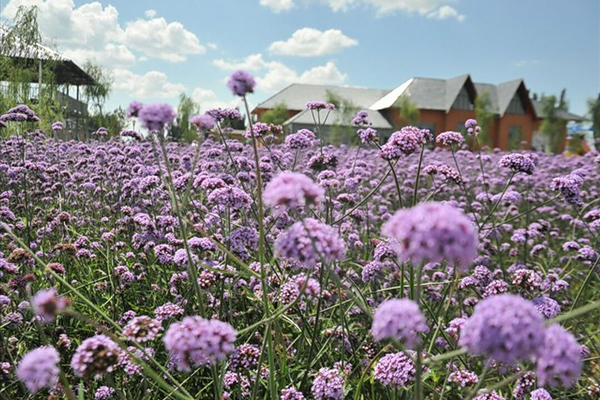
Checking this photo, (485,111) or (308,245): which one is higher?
(485,111)

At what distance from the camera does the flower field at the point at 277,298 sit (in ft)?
3.82

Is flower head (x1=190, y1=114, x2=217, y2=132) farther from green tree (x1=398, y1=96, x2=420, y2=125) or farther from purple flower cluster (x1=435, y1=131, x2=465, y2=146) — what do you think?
green tree (x1=398, y1=96, x2=420, y2=125)

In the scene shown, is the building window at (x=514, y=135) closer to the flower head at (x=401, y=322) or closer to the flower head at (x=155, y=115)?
the flower head at (x=155, y=115)

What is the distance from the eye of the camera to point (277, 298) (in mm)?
2625

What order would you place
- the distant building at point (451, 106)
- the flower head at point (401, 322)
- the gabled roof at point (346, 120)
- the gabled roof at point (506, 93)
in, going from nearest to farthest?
the flower head at point (401, 322), the gabled roof at point (346, 120), the distant building at point (451, 106), the gabled roof at point (506, 93)

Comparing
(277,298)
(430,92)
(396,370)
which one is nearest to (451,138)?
(277,298)

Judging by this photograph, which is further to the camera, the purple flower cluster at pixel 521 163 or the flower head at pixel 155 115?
the purple flower cluster at pixel 521 163

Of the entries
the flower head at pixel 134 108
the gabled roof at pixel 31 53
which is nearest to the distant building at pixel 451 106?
the gabled roof at pixel 31 53

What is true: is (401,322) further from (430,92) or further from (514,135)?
(514,135)

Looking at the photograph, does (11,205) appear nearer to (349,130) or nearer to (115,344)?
(115,344)

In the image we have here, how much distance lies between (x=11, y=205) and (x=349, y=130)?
1563 inches

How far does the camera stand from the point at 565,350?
3.42 ft

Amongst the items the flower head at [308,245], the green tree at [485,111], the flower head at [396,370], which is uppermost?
the green tree at [485,111]

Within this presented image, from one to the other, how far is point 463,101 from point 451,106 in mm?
2256
